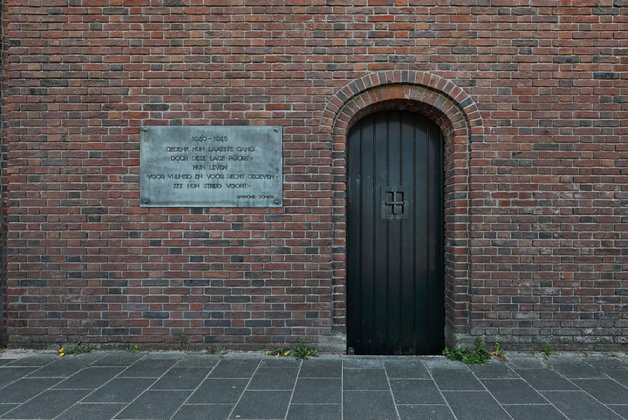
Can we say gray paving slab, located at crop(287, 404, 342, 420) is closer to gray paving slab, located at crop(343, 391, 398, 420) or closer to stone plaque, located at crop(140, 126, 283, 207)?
gray paving slab, located at crop(343, 391, 398, 420)

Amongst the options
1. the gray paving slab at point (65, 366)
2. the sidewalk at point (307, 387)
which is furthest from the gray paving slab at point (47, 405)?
the gray paving slab at point (65, 366)

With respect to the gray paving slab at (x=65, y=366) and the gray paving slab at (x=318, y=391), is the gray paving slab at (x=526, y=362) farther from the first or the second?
the gray paving slab at (x=65, y=366)

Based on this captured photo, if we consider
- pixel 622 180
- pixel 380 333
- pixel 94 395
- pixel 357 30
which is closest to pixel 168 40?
pixel 357 30

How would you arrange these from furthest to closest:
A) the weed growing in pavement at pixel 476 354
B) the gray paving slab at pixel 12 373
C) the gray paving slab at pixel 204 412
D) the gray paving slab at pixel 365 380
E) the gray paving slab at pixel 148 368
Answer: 1. the weed growing in pavement at pixel 476 354
2. the gray paving slab at pixel 148 368
3. the gray paving slab at pixel 12 373
4. the gray paving slab at pixel 365 380
5. the gray paving slab at pixel 204 412

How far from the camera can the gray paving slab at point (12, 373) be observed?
3.67 metres

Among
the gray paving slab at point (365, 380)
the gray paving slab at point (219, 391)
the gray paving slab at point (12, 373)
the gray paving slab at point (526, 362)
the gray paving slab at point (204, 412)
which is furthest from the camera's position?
the gray paving slab at point (526, 362)

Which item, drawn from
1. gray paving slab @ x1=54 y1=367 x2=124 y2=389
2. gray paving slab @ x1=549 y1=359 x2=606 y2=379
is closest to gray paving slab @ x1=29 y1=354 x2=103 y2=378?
gray paving slab @ x1=54 y1=367 x2=124 y2=389

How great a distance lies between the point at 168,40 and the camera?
4395 mm

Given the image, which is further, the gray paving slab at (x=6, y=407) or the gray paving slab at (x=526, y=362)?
Answer: the gray paving slab at (x=526, y=362)

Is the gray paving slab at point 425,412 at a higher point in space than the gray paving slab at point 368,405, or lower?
lower

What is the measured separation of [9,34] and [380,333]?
5.33 metres

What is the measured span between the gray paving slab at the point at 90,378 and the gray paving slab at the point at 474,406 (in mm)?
3049

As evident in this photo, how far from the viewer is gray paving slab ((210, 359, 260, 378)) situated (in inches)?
149

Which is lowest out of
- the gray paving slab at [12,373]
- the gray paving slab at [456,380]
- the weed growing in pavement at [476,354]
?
the gray paving slab at [456,380]
